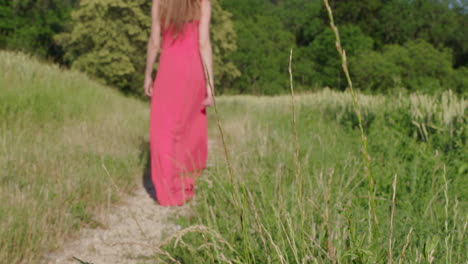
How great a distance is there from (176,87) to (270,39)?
32.3 meters

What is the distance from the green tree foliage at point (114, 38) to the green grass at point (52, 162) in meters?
16.0

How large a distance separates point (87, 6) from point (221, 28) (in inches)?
321

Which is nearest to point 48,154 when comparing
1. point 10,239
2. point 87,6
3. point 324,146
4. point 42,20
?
point 10,239

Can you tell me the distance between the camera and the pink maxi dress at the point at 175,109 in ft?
13.4

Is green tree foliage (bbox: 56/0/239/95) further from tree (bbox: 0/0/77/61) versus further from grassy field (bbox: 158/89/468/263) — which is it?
grassy field (bbox: 158/89/468/263)

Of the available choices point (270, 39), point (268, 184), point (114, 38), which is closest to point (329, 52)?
point (270, 39)

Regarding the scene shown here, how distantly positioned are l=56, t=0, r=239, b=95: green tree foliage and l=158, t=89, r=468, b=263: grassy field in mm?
18369

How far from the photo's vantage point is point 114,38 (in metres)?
24.3

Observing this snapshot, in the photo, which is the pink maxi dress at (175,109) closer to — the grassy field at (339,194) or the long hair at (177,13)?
the long hair at (177,13)

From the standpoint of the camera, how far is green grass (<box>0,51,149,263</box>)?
8.73 feet

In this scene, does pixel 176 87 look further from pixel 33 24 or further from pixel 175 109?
pixel 33 24

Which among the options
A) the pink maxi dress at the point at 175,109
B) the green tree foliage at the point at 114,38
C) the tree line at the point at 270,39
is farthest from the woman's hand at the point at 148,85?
the green tree foliage at the point at 114,38

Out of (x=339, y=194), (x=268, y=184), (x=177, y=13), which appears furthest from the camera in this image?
(x=177, y=13)

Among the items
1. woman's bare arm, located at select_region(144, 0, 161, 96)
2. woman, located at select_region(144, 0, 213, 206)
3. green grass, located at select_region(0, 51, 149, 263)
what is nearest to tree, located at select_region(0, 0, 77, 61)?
green grass, located at select_region(0, 51, 149, 263)
